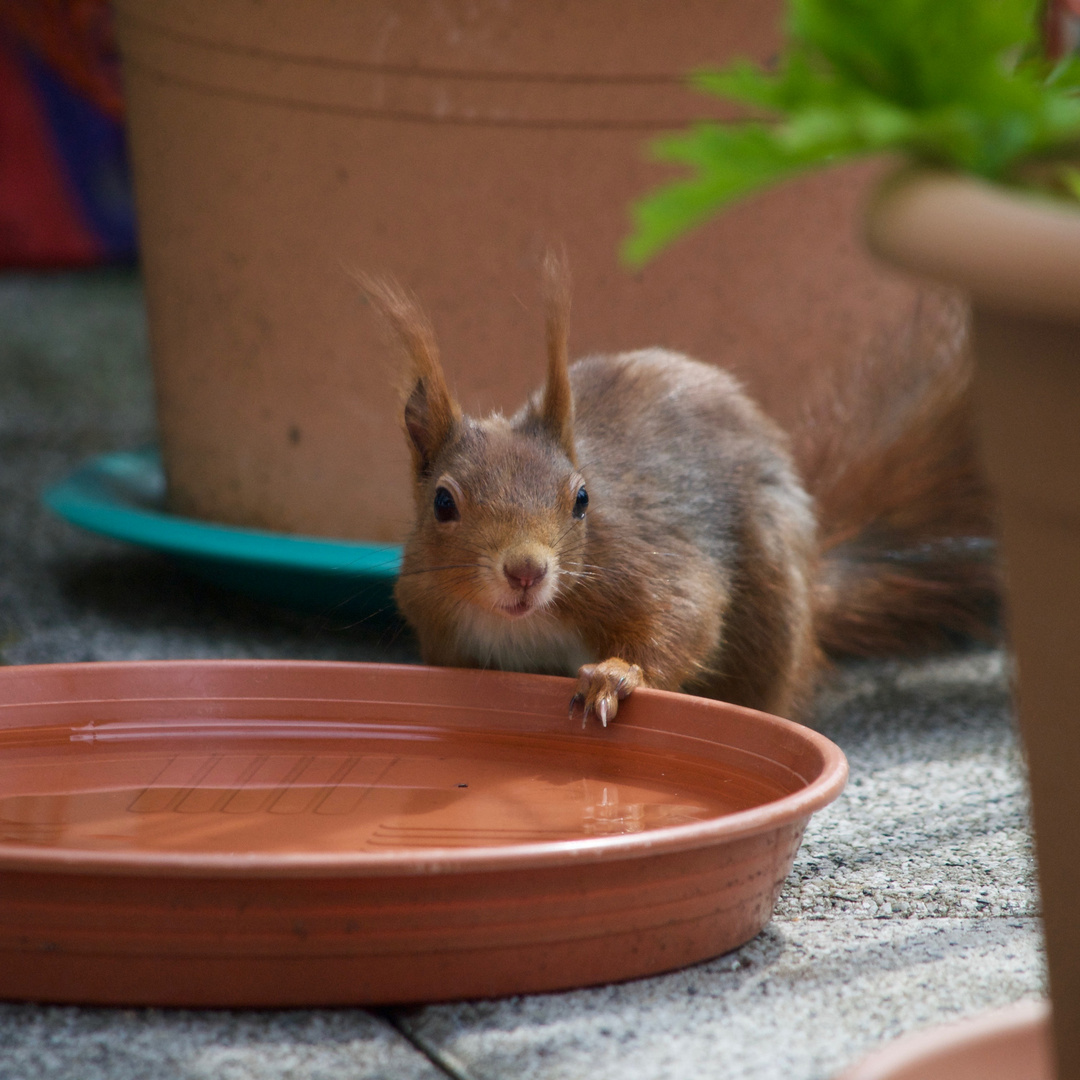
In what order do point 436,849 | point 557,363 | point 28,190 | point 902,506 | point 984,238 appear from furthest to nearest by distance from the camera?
1. point 28,190
2. point 902,506
3. point 557,363
4. point 436,849
5. point 984,238

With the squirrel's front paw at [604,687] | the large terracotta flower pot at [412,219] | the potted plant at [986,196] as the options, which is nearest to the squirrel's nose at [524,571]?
the squirrel's front paw at [604,687]

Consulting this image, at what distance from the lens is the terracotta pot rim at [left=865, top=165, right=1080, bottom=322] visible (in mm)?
690

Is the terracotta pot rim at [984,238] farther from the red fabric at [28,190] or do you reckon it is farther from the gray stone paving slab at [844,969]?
the red fabric at [28,190]

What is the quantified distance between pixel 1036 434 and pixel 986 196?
14cm

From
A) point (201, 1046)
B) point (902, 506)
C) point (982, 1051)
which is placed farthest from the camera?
point (902, 506)

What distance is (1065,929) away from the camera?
88 centimetres

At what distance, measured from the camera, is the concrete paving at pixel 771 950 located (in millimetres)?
1228

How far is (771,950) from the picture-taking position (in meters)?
1.46

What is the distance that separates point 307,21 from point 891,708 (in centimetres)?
138

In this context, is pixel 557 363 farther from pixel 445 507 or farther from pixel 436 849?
pixel 436 849

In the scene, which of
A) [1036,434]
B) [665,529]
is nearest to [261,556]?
[665,529]

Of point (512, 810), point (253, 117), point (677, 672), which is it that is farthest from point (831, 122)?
point (253, 117)

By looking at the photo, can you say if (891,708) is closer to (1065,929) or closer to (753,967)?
(753,967)

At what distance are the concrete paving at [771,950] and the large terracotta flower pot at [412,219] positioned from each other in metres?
0.35
